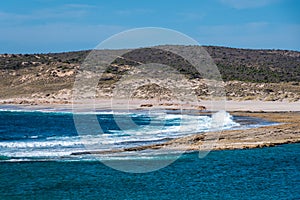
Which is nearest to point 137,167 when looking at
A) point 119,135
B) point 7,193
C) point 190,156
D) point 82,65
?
point 190,156

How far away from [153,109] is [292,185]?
59671mm

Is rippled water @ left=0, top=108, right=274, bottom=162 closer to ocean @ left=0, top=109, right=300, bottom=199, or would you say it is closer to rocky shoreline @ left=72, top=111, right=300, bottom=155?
ocean @ left=0, top=109, right=300, bottom=199

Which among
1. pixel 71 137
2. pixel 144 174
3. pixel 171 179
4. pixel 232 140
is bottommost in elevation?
pixel 71 137

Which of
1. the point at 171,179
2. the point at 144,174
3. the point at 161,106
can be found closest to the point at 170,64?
the point at 161,106

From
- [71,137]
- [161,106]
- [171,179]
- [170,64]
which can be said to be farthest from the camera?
[170,64]

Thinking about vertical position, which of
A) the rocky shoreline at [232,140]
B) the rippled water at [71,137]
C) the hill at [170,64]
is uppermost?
the hill at [170,64]

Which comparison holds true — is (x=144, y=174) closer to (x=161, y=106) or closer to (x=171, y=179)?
(x=171, y=179)

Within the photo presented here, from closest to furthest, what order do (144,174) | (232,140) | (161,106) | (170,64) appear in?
(144,174) < (232,140) < (161,106) < (170,64)

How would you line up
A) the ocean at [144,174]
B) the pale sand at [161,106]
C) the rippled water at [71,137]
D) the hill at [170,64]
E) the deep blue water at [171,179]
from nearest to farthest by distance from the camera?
the deep blue water at [171,179] → the ocean at [144,174] → the rippled water at [71,137] → the pale sand at [161,106] → the hill at [170,64]

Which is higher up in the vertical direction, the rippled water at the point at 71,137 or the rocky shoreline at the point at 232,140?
the rocky shoreline at the point at 232,140

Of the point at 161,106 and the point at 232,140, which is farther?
the point at 161,106

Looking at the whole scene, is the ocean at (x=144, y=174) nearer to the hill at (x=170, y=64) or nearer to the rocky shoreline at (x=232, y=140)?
the rocky shoreline at (x=232, y=140)

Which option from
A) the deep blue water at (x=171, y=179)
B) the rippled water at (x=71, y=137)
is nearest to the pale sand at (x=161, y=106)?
the rippled water at (x=71, y=137)

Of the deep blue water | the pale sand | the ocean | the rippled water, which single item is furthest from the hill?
the deep blue water
